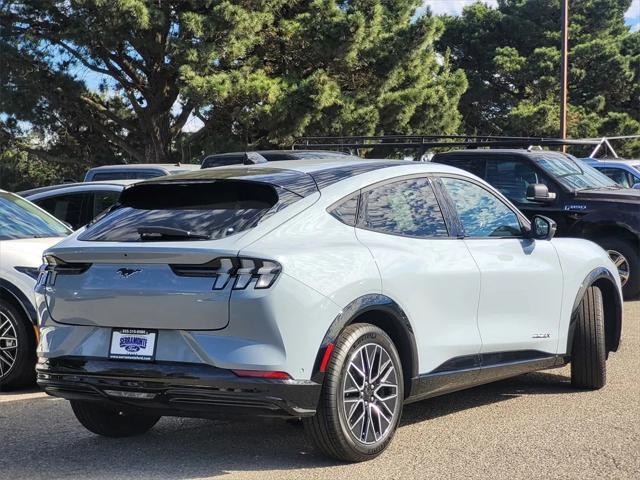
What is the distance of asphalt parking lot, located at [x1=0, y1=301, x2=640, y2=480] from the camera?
15.5 ft

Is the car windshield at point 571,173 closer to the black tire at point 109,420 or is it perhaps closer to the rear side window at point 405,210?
the rear side window at point 405,210

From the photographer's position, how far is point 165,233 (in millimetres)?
4633

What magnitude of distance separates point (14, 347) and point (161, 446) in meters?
2.15

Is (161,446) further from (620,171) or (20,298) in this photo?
(620,171)

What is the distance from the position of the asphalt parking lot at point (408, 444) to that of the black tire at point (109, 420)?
0.23 ft

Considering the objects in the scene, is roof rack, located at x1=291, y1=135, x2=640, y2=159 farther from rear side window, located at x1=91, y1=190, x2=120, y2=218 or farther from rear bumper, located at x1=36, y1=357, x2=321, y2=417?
rear bumper, located at x1=36, y1=357, x2=321, y2=417

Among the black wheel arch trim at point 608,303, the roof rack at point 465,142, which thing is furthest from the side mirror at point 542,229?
the roof rack at point 465,142

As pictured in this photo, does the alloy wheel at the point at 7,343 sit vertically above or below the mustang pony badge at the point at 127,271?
below

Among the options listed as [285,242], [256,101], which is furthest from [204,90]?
[285,242]

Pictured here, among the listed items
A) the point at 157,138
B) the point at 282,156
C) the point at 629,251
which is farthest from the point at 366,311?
the point at 157,138

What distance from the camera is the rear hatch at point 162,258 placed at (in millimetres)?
4391

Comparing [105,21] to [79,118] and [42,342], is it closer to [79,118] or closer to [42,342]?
[79,118]

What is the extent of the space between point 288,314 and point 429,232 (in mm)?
1453

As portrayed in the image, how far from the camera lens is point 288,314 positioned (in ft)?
14.2
